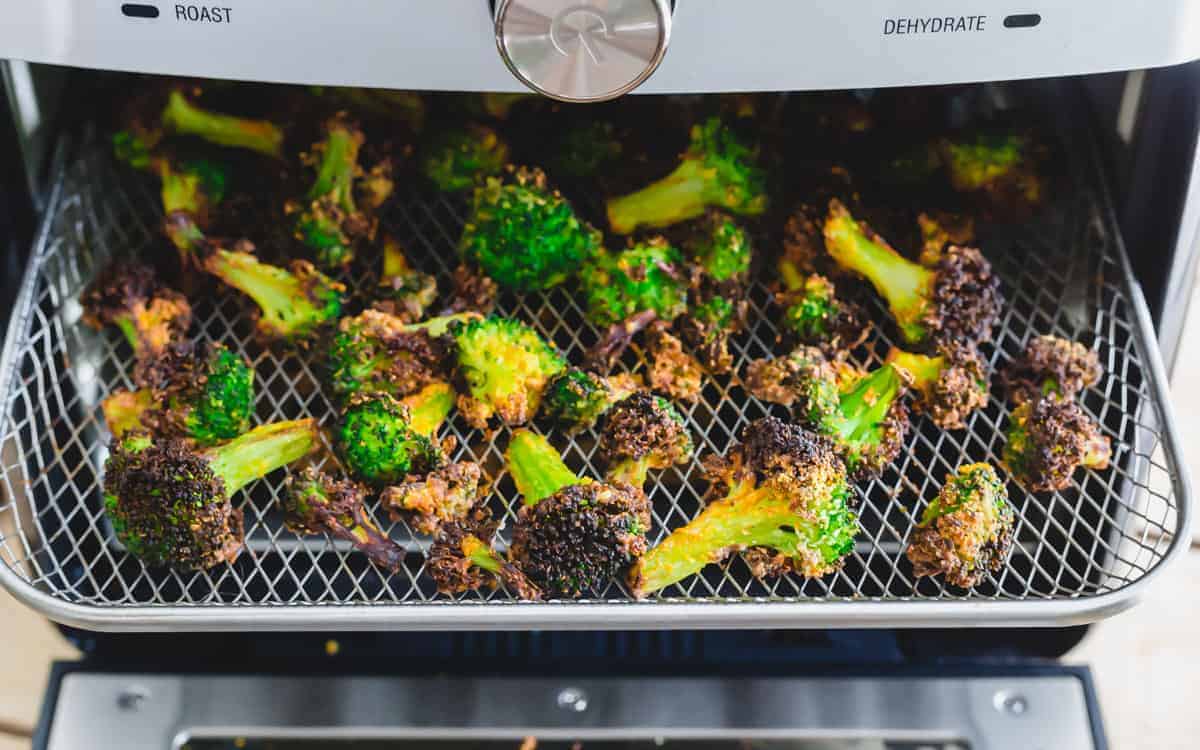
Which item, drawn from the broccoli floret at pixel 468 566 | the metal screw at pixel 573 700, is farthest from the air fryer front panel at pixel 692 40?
the metal screw at pixel 573 700

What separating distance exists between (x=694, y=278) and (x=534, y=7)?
29 cm

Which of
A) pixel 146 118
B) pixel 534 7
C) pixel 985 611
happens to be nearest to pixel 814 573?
pixel 985 611

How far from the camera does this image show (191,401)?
78cm

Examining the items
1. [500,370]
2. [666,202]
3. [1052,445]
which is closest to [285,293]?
[500,370]

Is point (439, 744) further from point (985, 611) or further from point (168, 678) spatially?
point (985, 611)

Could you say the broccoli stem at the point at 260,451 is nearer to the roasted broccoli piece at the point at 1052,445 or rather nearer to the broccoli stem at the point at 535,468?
the broccoli stem at the point at 535,468

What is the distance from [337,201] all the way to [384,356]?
15 cm

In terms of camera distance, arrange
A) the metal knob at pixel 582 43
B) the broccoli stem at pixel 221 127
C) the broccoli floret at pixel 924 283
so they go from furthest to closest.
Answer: the broccoli stem at pixel 221 127, the broccoli floret at pixel 924 283, the metal knob at pixel 582 43

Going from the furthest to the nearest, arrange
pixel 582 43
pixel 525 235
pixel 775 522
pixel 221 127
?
pixel 221 127 < pixel 525 235 < pixel 775 522 < pixel 582 43

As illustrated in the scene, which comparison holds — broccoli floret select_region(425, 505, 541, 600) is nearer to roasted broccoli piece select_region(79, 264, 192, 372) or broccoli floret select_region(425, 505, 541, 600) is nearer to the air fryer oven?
the air fryer oven

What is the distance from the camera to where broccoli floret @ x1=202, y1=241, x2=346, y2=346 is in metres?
0.85

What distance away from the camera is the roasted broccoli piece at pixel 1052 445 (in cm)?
76

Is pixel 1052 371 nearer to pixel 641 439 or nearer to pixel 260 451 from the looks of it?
pixel 641 439

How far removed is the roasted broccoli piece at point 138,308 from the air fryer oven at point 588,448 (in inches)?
1.2
